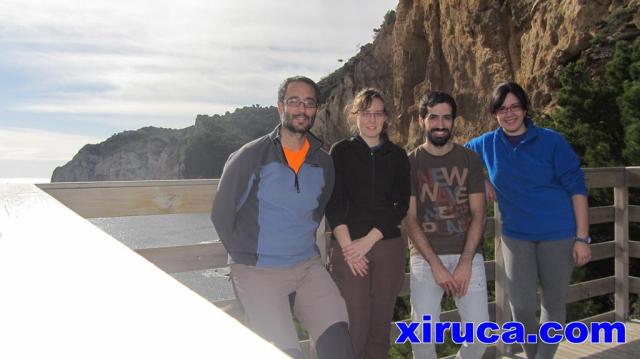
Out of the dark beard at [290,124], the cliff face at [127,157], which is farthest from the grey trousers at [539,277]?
the cliff face at [127,157]

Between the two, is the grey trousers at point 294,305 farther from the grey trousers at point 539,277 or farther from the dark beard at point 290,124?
the grey trousers at point 539,277

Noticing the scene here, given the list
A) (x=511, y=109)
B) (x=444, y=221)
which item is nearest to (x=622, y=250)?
(x=511, y=109)

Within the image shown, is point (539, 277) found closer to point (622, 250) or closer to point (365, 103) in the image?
point (365, 103)

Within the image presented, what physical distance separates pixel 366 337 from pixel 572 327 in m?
2.15

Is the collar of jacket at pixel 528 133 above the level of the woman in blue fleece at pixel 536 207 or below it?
above

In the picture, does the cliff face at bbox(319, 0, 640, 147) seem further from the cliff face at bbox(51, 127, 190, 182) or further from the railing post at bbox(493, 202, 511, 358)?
the cliff face at bbox(51, 127, 190, 182)

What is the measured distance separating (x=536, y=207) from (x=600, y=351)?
1506 mm

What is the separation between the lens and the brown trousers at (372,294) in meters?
2.60

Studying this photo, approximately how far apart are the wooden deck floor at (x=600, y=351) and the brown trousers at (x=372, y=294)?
4.94 feet

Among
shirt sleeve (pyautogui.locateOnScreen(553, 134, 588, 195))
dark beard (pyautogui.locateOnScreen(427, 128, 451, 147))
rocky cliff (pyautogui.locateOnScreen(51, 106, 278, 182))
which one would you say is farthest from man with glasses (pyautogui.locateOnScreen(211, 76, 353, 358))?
rocky cliff (pyautogui.locateOnScreen(51, 106, 278, 182))

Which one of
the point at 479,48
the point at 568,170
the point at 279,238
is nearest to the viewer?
the point at 279,238

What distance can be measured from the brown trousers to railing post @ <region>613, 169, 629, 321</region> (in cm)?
279

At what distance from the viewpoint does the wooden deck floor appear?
3.65 meters

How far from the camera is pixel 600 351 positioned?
375 centimetres
